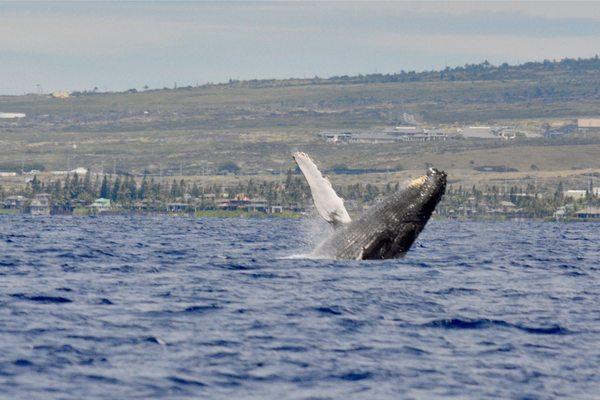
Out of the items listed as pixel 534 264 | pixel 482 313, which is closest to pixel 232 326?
pixel 482 313

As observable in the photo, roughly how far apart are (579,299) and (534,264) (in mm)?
10036

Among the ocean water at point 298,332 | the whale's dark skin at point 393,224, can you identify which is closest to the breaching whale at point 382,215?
the whale's dark skin at point 393,224

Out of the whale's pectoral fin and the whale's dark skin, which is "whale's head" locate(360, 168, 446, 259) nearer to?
the whale's dark skin

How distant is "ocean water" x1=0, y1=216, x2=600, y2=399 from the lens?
18469 millimetres

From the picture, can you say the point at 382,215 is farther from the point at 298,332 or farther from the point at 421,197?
the point at 298,332

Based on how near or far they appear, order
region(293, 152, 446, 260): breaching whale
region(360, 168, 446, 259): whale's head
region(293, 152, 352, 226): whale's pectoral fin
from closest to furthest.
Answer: region(293, 152, 352, 226): whale's pectoral fin, region(293, 152, 446, 260): breaching whale, region(360, 168, 446, 259): whale's head

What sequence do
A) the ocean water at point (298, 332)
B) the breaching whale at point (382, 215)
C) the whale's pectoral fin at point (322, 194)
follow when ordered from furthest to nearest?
the breaching whale at point (382, 215), the whale's pectoral fin at point (322, 194), the ocean water at point (298, 332)

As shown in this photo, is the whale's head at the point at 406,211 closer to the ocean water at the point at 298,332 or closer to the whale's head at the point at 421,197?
the whale's head at the point at 421,197

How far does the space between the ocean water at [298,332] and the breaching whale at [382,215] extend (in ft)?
1.58

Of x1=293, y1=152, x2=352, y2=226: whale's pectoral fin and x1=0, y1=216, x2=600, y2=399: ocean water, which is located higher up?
x1=293, y1=152, x2=352, y2=226: whale's pectoral fin

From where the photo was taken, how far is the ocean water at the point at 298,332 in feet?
60.6

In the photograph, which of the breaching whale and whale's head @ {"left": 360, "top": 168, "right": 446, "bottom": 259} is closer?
the breaching whale

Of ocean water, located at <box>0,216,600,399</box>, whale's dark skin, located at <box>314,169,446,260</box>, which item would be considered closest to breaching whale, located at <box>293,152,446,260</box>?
whale's dark skin, located at <box>314,169,446,260</box>

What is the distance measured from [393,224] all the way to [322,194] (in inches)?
69.7
